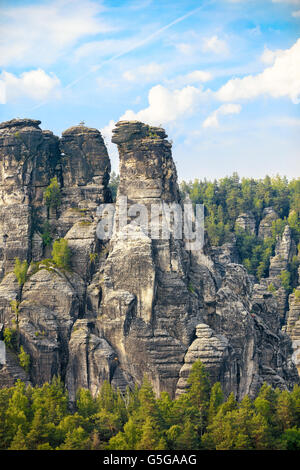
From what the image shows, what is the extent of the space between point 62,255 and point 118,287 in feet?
14.7

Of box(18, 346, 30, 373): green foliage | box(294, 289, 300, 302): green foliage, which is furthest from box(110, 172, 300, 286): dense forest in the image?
box(18, 346, 30, 373): green foliage

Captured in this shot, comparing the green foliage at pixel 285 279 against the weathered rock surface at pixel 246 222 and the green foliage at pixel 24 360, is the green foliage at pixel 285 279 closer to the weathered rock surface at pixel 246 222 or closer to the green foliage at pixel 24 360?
the weathered rock surface at pixel 246 222

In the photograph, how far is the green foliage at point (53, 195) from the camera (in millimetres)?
61844

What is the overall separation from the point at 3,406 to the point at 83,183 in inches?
732

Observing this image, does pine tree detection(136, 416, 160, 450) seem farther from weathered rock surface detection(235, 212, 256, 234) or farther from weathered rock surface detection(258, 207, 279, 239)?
weathered rock surface detection(235, 212, 256, 234)

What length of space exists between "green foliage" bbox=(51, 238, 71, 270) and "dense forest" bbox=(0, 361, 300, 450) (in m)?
8.04

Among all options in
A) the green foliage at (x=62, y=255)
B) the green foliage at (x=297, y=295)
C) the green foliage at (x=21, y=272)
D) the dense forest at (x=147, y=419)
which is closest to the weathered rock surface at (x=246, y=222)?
the green foliage at (x=297, y=295)

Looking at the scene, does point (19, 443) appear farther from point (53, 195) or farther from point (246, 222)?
point (246, 222)

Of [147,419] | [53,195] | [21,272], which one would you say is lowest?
[147,419]

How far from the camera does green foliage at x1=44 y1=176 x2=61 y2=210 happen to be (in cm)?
6184

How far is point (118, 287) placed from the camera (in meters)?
56.7

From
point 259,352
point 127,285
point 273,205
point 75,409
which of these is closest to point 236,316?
point 259,352

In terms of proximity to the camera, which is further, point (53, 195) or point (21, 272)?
point (53, 195)

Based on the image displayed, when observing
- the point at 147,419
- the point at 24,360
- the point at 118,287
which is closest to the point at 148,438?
the point at 147,419
